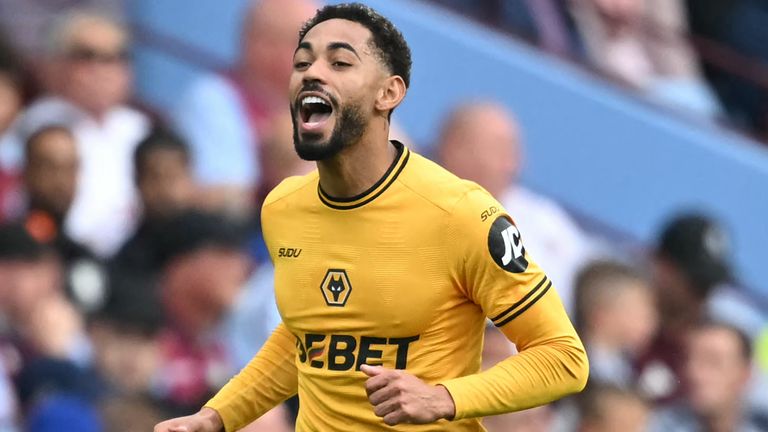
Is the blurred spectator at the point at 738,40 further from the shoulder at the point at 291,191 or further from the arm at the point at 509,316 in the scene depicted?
the arm at the point at 509,316

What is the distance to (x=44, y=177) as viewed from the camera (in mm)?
8562

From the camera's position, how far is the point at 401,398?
12.6ft

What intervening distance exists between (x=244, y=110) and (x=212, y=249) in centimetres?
87

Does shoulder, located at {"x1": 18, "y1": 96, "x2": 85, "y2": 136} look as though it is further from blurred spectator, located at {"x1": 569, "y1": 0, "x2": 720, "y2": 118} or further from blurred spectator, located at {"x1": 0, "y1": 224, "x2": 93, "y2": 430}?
blurred spectator, located at {"x1": 569, "y1": 0, "x2": 720, "y2": 118}

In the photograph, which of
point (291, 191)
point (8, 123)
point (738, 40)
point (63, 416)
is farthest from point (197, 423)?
point (738, 40)

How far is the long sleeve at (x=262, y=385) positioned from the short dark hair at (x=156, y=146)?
431 cm

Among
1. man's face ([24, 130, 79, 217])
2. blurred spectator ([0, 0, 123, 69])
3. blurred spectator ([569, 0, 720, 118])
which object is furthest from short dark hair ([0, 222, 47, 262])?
blurred spectator ([569, 0, 720, 118])

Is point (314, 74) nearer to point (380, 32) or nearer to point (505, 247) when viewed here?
point (380, 32)

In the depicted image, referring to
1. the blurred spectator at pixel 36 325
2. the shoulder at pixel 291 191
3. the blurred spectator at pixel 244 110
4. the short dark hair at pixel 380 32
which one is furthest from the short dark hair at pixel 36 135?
the short dark hair at pixel 380 32

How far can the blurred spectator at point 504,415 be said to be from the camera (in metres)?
8.18

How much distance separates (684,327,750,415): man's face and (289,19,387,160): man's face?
5.74m

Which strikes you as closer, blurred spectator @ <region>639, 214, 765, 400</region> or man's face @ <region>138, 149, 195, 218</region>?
man's face @ <region>138, 149, 195, 218</region>

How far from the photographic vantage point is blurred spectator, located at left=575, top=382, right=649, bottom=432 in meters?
8.88

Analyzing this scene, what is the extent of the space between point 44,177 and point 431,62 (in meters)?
2.63
